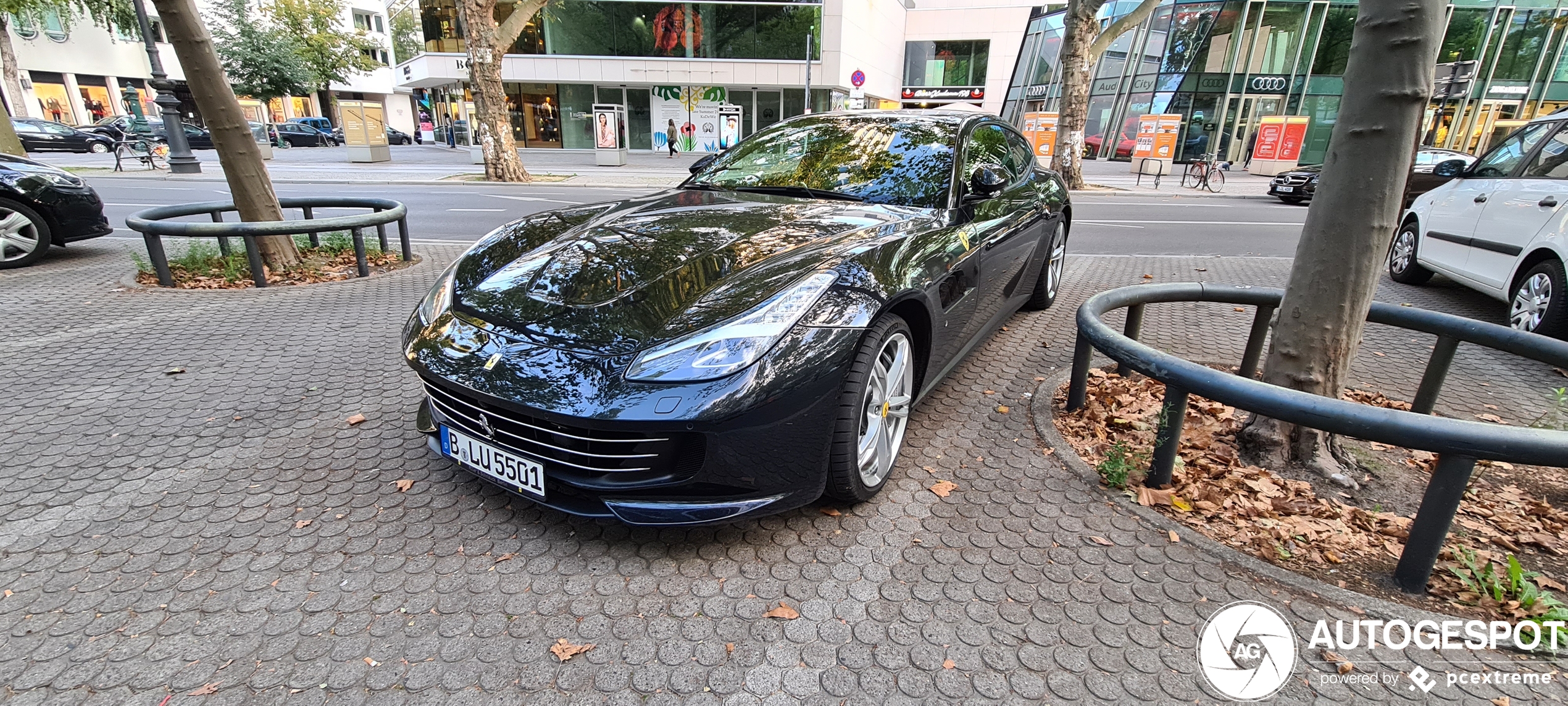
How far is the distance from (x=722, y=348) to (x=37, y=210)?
28.0 feet

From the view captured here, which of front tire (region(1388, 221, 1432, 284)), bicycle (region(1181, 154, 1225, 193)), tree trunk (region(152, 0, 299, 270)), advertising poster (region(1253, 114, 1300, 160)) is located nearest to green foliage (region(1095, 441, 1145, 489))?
front tire (region(1388, 221, 1432, 284))

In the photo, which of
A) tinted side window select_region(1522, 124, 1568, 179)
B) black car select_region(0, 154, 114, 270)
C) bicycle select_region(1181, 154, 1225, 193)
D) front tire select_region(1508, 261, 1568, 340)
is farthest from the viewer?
bicycle select_region(1181, 154, 1225, 193)

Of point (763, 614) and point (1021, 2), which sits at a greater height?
point (1021, 2)

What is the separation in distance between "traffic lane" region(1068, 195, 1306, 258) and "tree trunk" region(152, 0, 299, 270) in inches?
355

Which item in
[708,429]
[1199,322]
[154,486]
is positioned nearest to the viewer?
[708,429]

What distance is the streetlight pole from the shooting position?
14.9 meters

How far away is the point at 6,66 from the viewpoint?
29.5 metres

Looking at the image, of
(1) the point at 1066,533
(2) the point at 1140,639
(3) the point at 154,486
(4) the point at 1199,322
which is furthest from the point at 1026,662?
(4) the point at 1199,322

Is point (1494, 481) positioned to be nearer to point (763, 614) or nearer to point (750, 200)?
point (763, 614)

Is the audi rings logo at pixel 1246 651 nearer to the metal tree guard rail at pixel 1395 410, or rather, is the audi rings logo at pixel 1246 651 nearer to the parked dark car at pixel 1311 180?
the metal tree guard rail at pixel 1395 410

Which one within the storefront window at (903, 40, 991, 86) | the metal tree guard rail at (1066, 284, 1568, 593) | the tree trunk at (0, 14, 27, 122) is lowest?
the metal tree guard rail at (1066, 284, 1568, 593)

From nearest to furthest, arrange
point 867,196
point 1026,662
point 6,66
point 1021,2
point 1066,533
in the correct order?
point 1026,662, point 1066,533, point 867,196, point 6,66, point 1021,2

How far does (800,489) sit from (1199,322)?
4.49 meters

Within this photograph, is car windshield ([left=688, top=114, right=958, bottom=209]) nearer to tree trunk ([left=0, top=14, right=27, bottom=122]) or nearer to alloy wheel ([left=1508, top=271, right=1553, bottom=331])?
alloy wheel ([left=1508, top=271, right=1553, bottom=331])
